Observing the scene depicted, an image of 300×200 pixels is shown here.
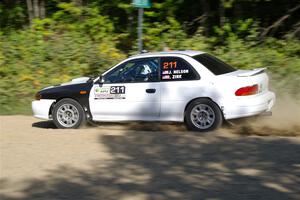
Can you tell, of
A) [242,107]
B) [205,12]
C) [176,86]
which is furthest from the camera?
[205,12]

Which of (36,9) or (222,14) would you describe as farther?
(36,9)

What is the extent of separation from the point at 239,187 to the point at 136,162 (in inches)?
77.4

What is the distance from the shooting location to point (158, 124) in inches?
461

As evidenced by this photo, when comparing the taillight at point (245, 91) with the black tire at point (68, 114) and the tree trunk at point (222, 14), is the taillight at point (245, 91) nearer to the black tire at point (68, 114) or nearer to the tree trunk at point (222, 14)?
the black tire at point (68, 114)

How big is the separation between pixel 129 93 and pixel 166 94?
2.36 feet

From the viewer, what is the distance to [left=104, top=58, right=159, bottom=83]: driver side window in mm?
10984

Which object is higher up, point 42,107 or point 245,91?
point 245,91

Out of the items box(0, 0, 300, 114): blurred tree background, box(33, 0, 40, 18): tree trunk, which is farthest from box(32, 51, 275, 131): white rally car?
box(33, 0, 40, 18): tree trunk

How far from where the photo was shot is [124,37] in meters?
19.7

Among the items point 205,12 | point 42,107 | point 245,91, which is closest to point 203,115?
point 245,91

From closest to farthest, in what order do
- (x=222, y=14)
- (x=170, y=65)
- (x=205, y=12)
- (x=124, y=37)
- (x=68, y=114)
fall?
(x=170, y=65) → (x=68, y=114) → (x=222, y=14) → (x=205, y=12) → (x=124, y=37)

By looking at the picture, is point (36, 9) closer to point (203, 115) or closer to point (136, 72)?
point (136, 72)

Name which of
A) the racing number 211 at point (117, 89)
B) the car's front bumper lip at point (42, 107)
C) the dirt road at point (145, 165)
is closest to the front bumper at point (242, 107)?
the dirt road at point (145, 165)

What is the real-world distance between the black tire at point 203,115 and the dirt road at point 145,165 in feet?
0.79
